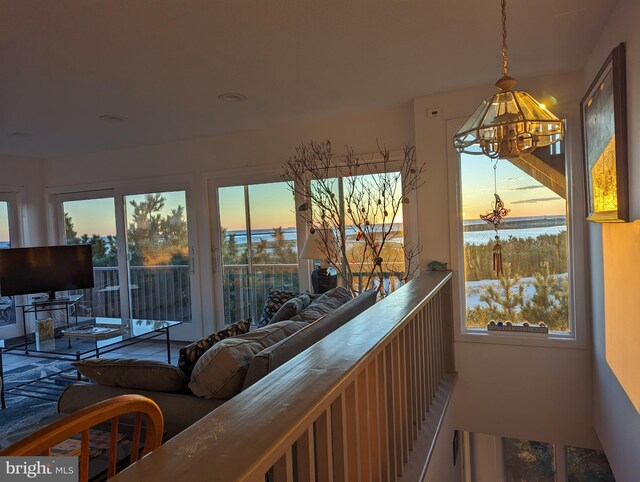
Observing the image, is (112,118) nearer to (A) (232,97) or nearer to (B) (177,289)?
(A) (232,97)

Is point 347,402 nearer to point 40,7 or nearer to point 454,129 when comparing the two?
point 40,7

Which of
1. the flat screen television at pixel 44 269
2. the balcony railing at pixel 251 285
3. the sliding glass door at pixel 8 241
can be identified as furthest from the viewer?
the sliding glass door at pixel 8 241

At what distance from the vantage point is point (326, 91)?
3385 millimetres

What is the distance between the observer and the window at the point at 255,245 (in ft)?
15.2

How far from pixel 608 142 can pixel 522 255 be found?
4.17 feet

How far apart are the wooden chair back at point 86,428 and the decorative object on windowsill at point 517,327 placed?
3.00 meters

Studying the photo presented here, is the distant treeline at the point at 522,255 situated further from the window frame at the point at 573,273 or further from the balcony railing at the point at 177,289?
the balcony railing at the point at 177,289

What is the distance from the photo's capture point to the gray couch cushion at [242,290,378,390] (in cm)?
168

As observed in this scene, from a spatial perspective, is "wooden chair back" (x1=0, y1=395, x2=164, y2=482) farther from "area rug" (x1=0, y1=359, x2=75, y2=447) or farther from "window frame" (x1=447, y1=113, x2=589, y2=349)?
"window frame" (x1=447, y1=113, x2=589, y2=349)

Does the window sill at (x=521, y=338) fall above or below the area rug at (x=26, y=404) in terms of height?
above

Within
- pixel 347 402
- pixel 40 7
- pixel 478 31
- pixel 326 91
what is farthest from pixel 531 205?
pixel 40 7

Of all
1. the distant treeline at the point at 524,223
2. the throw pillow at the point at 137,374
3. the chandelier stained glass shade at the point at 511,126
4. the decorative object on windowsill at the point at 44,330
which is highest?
the chandelier stained glass shade at the point at 511,126

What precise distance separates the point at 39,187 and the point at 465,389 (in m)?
5.79

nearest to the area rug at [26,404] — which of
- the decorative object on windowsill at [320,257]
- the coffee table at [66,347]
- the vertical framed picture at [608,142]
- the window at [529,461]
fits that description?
the coffee table at [66,347]
